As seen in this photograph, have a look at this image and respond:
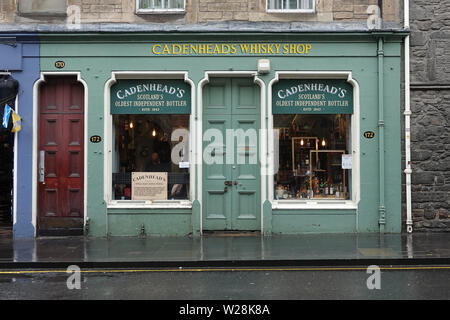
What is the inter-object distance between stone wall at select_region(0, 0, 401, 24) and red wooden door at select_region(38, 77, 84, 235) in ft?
6.00

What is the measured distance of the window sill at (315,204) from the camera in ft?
37.9

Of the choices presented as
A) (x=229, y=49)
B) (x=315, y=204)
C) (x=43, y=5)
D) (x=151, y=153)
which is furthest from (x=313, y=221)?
(x=43, y=5)

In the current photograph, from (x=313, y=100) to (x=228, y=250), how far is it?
4.42 metres

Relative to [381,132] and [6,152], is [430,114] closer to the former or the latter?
[381,132]

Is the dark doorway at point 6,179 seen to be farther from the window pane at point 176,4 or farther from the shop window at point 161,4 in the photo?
the window pane at point 176,4

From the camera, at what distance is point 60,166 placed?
38.3ft

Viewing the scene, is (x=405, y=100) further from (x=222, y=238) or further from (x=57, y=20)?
(x=57, y=20)

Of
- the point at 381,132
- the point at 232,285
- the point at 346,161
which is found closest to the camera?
the point at 232,285

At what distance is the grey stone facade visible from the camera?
11625mm

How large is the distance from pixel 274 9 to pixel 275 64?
138 centimetres

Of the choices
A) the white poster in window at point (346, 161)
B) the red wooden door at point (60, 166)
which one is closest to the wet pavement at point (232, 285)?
the red wooden door at point (60, 166)

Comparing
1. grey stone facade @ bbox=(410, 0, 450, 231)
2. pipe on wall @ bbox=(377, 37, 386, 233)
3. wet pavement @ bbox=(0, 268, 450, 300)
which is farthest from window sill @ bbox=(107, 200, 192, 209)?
grey stone facade @ bbox=(410, 0, 450, 231)

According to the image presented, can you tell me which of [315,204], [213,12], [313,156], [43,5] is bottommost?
[315,204]

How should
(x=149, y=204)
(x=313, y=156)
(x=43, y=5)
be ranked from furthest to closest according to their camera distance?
(x=313, y=156) < (x=43, y=5) < (x=149, y=204)
